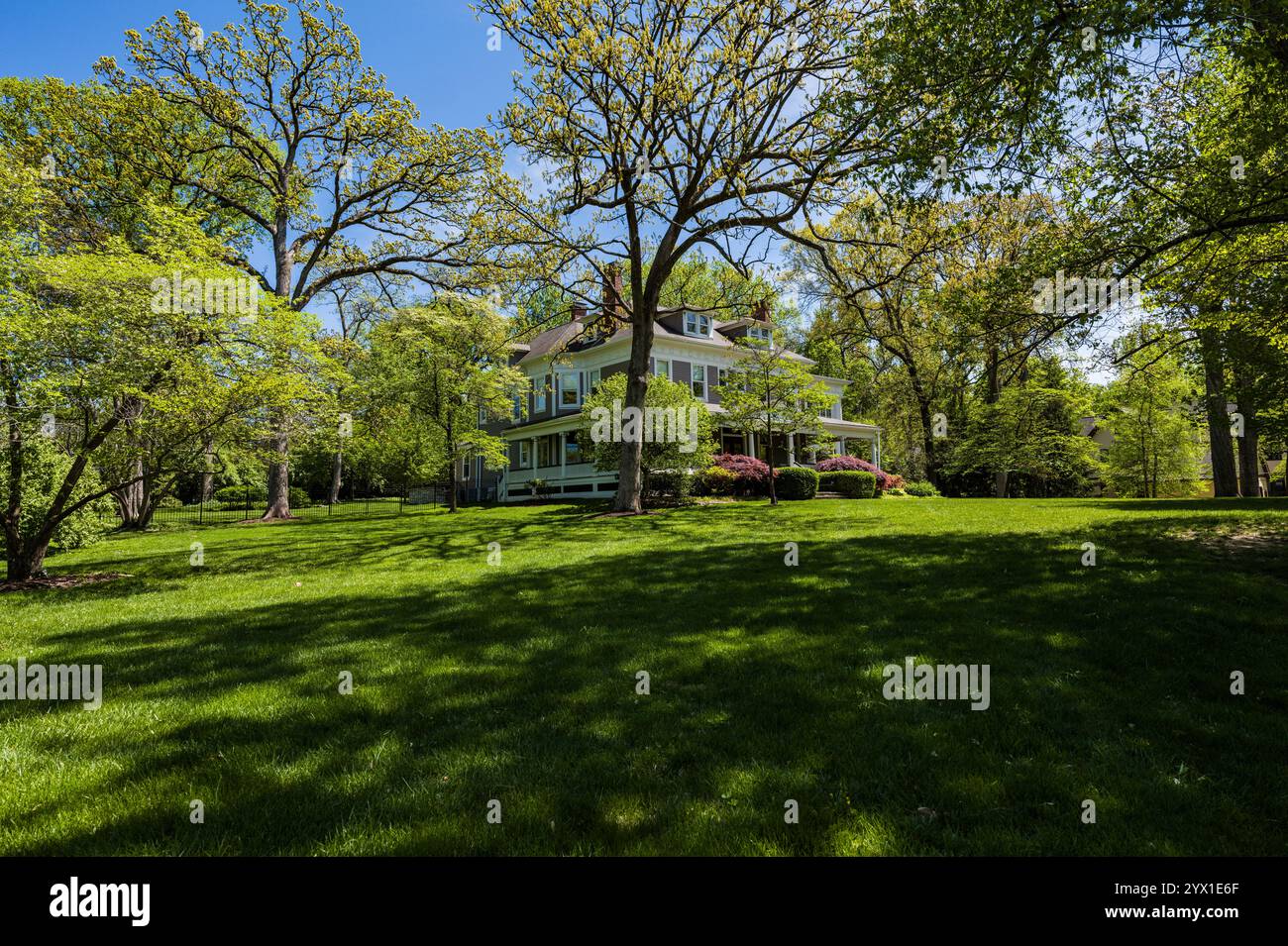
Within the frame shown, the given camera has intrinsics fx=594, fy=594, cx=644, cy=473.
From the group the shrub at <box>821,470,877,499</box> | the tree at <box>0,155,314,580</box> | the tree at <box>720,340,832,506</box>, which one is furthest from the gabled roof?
the tree at <box>0,155,314,580</box>

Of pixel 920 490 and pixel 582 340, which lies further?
pixel 582 340

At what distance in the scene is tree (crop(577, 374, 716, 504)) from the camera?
66.0ft

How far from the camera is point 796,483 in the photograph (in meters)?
24.2

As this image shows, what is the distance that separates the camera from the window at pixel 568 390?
107 feet

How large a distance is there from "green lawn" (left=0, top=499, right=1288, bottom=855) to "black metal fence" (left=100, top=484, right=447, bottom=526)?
12.6 metres

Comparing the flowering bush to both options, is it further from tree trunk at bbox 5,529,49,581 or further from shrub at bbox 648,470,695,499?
tree trunk at bbox 5,529,49,581

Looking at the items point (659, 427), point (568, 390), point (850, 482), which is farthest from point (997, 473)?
point (568, 390)

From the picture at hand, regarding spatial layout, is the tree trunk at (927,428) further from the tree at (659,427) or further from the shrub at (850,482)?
the tree at (659,427)

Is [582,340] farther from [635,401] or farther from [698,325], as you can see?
[635,401]

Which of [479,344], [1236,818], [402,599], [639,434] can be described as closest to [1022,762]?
[1236,818]

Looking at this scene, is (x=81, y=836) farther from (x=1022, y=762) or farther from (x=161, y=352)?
(x=161, y=352)

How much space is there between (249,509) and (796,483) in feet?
85.3

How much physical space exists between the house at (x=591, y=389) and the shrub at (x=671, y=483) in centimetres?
491

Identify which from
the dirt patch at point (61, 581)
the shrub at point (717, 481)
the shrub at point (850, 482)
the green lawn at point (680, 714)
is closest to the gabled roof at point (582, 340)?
the shrub at point (850, 482)
